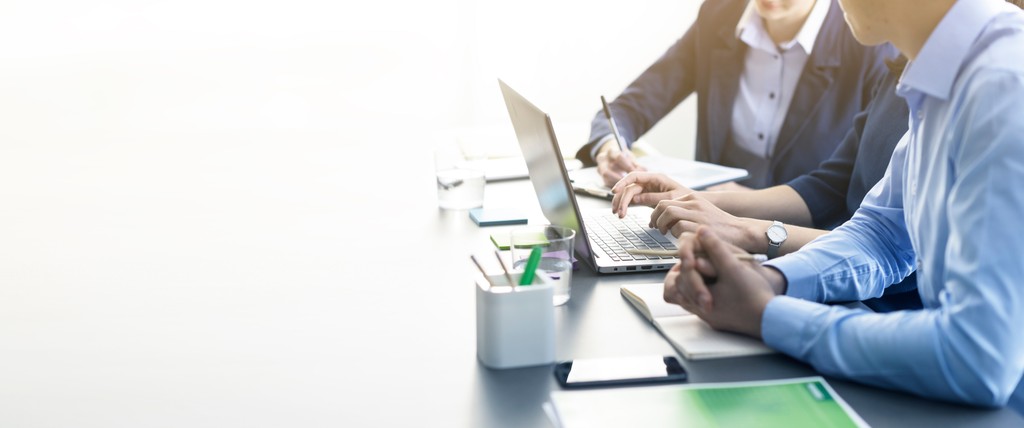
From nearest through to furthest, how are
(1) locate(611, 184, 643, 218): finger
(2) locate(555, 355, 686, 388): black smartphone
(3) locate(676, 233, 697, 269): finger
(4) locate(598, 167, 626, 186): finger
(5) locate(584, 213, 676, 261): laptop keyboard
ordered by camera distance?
(2) locate(555, 355, 686, 388): black smartphone, (3) locate(676, 233, 697, 269): finger, (5) locate(584, 213, 676, 261): laptop keyboard, (1) locate(611, 184, 643, 218): finger, (4) locate(598, 167, 626, 186): finger

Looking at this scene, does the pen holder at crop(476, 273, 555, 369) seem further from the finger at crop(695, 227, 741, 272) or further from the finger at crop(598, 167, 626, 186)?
the finger at crop(598, 167, 626, 186)

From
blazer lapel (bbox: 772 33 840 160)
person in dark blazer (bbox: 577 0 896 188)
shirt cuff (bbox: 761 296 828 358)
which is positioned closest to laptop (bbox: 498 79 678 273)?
shirt cuff (bbox: 761 296 828 358)

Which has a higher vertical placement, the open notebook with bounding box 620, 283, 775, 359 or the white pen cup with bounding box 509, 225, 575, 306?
the white pen cup with bounding box 509, 225, 575, 306

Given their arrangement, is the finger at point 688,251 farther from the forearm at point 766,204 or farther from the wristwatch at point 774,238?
the forearm at point 766,204

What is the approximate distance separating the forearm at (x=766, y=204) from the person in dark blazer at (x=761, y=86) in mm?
410

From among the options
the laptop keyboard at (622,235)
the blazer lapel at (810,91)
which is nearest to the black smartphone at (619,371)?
the laptop keyboard at (622,235)

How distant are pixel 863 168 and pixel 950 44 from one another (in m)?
0.88

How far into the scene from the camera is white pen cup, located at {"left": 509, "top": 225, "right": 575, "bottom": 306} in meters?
1.24

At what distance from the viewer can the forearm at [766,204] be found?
1.83 m

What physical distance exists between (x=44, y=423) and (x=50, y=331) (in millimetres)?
317

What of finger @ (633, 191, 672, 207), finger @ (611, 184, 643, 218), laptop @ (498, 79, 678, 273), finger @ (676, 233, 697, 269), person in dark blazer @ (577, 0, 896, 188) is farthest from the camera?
person in dark blazer @ (577, 0, 896, 188)

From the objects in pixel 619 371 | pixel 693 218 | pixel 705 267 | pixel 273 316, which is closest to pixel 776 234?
pixel 693 218

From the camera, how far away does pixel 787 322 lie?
1.03 m

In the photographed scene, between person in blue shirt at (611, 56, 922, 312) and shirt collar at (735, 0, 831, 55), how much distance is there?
21.2 inches
